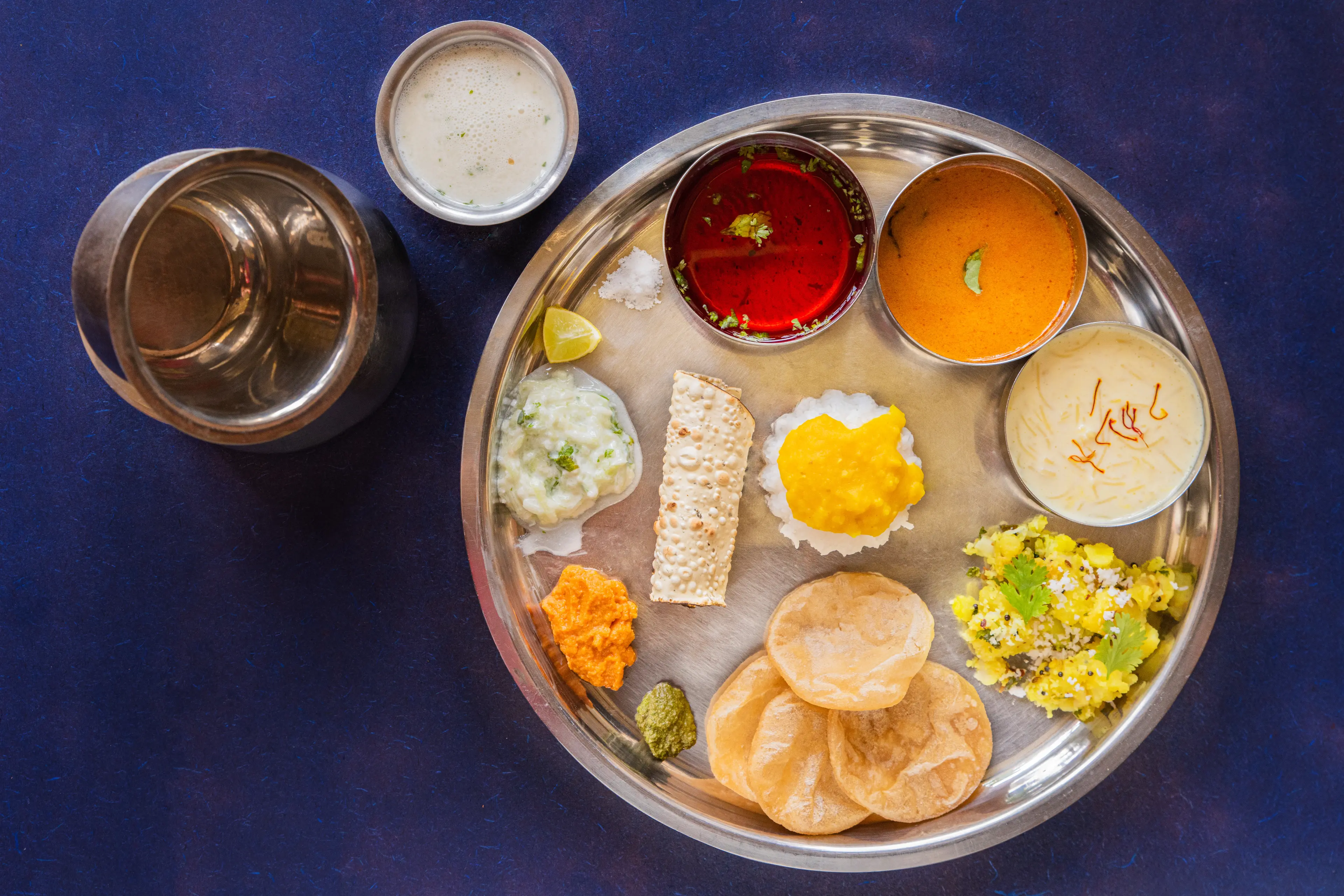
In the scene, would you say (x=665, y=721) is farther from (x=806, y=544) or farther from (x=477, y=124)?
(x=477, y=124)

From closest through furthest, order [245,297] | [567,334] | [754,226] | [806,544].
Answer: [245,297] < [754,226] < [567,334] < [806,544]

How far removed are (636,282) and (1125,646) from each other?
1953mm

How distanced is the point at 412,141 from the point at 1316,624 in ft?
11.3

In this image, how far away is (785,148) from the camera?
253 cm

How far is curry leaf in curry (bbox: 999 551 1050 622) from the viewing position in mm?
2596

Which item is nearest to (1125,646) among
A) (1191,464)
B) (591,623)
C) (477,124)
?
(1191,464)

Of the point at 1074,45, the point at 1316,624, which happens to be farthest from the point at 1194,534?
the point at 1074,45

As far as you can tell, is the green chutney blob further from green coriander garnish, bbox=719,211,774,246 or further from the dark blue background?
green coriander garnish, bbox=719,211,774,246

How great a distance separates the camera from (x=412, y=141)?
2.46 meters

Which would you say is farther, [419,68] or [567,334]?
[567,334]

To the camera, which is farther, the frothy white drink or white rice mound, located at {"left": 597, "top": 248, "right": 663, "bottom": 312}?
white rice mound, located at {"left": 597, "top": 248, "right": 663, "bottom": 312}

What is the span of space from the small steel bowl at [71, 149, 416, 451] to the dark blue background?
0.36m

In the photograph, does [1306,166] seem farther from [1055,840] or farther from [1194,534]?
[1055,840]

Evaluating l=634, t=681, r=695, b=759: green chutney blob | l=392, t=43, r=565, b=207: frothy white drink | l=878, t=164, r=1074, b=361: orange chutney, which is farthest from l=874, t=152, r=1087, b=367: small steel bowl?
l=634, t=681, r=695, b=759: green chutney blob
